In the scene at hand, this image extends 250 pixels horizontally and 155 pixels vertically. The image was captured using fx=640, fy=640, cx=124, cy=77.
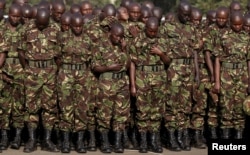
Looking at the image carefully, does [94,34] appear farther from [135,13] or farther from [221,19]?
[221,19]


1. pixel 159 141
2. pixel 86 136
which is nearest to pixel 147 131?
pixel 159 141

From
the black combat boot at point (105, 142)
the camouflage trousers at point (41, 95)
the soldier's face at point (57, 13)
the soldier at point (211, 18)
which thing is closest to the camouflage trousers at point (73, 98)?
the camouflage trousers at point (41, 95)

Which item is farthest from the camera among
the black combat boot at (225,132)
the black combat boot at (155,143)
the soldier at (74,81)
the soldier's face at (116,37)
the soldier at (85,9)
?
the soldier at (85,9)

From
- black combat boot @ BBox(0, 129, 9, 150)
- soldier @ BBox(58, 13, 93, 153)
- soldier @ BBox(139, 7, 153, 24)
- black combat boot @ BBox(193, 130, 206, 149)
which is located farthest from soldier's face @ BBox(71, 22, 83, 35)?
black combat boot @ BBox(193, 130, 206, 149)

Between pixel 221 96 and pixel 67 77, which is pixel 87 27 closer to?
pixel 67 77

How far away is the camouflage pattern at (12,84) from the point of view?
8688mm

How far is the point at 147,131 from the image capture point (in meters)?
8.85

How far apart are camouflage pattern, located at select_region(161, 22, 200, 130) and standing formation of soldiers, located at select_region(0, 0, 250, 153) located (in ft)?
0.05

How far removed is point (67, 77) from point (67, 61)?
0.21 meters

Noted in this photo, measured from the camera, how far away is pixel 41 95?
8.67 metres

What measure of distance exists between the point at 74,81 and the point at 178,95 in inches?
58.4

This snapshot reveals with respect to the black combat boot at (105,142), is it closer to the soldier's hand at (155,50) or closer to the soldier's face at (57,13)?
the soldier's hand at (155,50)

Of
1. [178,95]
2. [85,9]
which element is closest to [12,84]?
[85,9]

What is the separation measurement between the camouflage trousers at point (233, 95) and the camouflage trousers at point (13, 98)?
9.13 ft
